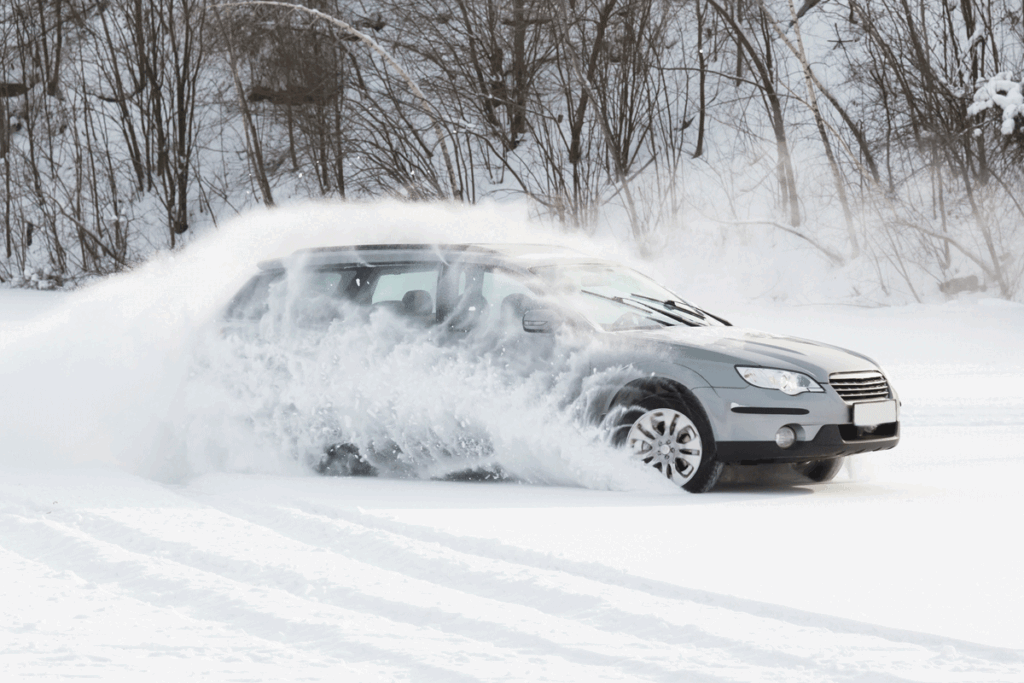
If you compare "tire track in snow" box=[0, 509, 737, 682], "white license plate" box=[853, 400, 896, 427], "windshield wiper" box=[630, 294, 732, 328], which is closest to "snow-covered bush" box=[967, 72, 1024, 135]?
"windshield wiper" box=[630, 294, 732, 328]

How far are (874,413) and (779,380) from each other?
0.67 m

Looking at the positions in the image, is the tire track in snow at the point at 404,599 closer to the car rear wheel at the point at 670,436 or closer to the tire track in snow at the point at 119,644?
the tire track in snow at the point at 119,644

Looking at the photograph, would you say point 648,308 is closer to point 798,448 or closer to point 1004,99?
point 798,448

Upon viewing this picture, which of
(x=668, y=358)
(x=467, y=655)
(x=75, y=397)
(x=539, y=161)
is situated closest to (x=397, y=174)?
(x=539, y=161)

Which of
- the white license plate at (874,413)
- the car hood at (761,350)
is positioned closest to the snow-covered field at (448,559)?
the white license plate at (874,413)

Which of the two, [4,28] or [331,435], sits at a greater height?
[4,28]

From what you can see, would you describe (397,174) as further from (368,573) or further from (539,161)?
(368,573)

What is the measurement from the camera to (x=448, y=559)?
15.5 feet

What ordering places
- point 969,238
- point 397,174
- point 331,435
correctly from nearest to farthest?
1. point 331,435
2. point 969,238
3. point 397,174

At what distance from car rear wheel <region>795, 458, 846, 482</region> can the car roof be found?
6.56 feet

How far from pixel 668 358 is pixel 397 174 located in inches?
525

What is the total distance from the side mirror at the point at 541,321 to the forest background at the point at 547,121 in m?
11.3

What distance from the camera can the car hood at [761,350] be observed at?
21.3ft

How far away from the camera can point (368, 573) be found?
457 cm
